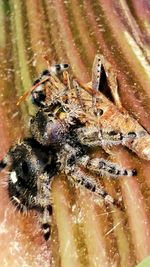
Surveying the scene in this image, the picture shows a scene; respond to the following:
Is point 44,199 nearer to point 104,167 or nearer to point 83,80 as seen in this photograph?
point 104,167

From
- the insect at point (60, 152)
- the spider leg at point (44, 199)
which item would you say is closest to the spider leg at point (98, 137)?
the insect at point (60, 152)

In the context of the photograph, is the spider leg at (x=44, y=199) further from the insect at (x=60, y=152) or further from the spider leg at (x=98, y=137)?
the spider leg at (x=98, y=137)

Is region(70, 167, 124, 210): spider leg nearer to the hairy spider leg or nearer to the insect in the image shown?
the insect

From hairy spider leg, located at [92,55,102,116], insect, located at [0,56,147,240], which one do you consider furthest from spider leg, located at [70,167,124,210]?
hairy spider leg, located at [92,55,102,116]

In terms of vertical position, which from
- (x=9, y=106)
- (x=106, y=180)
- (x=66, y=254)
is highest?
(x=9, y=106)

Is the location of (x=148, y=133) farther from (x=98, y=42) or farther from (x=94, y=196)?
(x=98, y=42)

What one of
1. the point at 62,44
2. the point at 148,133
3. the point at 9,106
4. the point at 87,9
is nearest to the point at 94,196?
the point at 148,133

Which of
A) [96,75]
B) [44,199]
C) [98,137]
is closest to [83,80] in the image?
[96,75]
